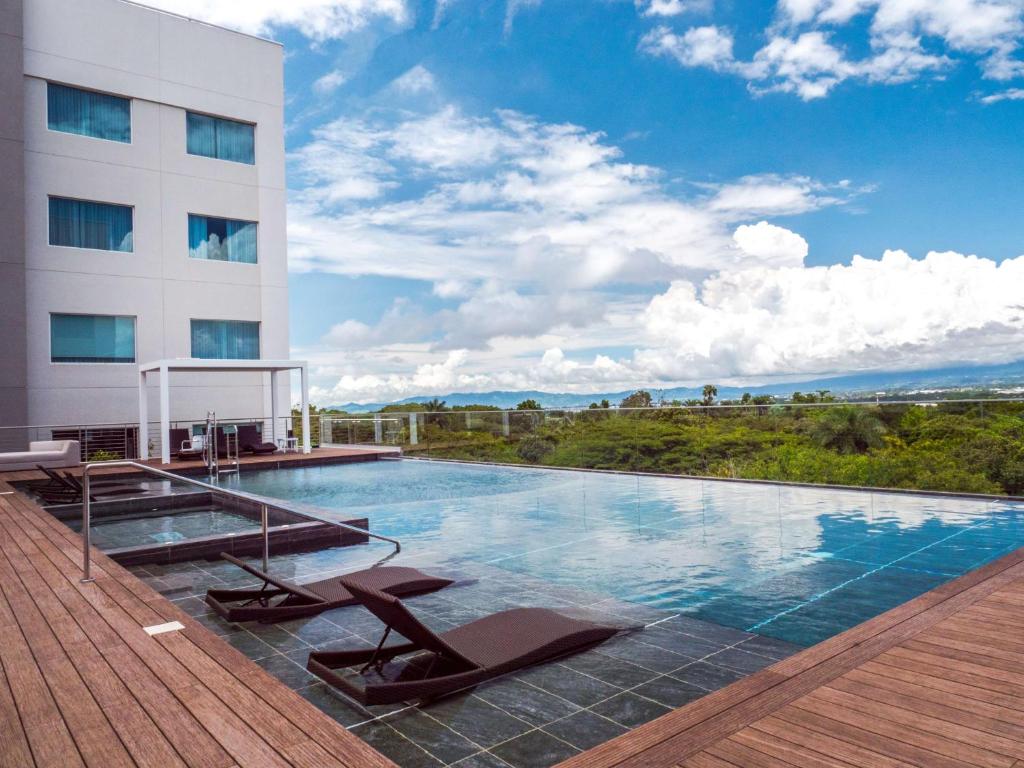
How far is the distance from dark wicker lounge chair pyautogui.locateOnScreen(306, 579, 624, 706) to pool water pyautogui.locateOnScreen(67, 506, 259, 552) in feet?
13.7

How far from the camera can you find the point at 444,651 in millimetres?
3730

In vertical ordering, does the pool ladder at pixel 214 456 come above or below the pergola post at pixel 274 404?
below

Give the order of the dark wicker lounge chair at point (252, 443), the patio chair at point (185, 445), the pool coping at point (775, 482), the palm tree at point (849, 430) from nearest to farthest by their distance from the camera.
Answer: the pool coping at point (775, 482) → the palm tree at point (849, 430) → the patio chair at point (185, 445) → the dark wicker lounge chair at point (252, 443)

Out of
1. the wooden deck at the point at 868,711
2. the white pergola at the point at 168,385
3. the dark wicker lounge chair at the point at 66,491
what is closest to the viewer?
the wooden deck at the point at 868,711

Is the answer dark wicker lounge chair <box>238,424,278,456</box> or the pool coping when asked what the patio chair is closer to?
dark wicker lounge chair <box>238,424,278,456</box>

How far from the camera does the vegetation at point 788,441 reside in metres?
10.4

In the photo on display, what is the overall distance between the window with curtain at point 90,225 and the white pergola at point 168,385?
3.24 m

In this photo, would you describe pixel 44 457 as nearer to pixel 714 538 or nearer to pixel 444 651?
pixel 714 538

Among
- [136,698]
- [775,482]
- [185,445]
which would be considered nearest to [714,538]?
[775,482]

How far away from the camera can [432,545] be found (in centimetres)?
772

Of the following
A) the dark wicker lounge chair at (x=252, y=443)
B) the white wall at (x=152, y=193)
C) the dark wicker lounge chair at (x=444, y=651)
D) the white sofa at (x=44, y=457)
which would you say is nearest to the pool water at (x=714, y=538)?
the dark wicker lounge chair at (x=444, y=651)

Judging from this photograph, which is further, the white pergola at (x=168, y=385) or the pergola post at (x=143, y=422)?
the pergola post at (x=143, y=422)

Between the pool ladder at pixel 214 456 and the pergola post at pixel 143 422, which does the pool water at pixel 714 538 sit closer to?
the pool ladder at pixel 214 456

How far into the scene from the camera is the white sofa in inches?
525
